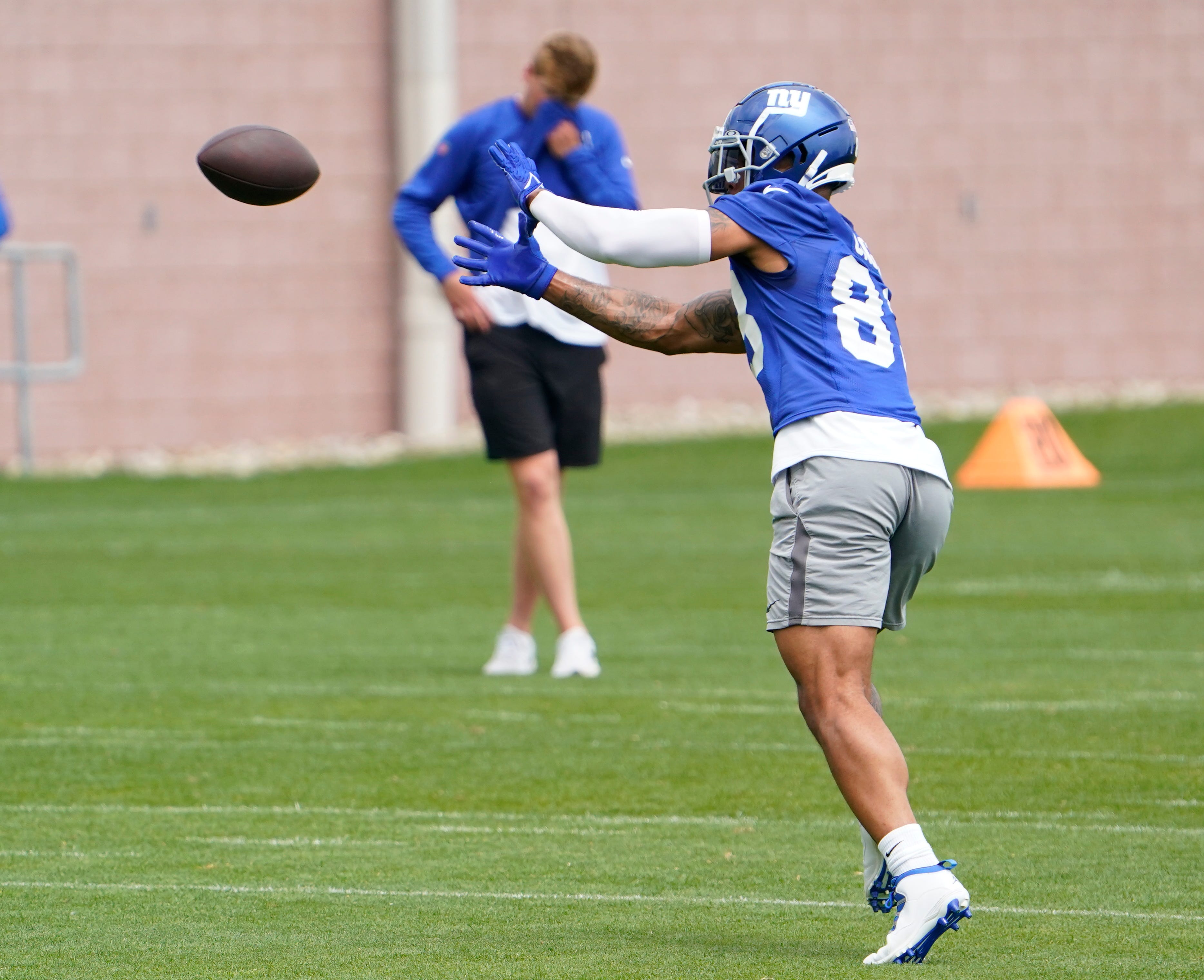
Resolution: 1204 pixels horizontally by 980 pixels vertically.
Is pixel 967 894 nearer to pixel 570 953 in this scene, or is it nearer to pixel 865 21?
pixel 570 953

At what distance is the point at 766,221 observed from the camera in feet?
15.4

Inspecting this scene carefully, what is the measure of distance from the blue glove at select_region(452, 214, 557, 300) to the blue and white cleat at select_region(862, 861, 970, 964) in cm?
153

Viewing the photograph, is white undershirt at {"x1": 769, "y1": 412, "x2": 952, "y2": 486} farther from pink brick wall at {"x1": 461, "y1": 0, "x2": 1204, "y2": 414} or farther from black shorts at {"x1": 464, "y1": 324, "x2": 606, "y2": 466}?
pink brick wall at {"x1": 461, "y1": 0, "x2": 1204, "y2": 414}

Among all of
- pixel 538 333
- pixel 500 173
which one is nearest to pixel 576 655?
pixel 538 333

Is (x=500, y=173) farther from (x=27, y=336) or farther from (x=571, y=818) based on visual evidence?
(x=27, y=336)

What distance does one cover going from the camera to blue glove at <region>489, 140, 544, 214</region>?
16.1 ft

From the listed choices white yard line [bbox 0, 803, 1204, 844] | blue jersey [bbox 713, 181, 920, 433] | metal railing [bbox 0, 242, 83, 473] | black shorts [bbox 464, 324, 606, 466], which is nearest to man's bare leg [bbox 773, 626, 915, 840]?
blue jersey [bbox 713, 181, 920, 433]

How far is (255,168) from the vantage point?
661 cm

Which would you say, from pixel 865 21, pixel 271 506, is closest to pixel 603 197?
pixel 271 506

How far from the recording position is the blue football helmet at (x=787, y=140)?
487 cm

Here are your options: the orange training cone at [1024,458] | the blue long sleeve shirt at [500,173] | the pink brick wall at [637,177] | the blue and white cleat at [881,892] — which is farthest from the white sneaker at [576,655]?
the pink brick wall at [637,177]

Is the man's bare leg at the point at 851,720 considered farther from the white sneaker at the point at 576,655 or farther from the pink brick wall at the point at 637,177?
the pink brick wall at the point at 637,177

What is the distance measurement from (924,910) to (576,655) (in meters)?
4.25

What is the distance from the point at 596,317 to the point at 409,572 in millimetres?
7278
